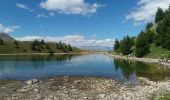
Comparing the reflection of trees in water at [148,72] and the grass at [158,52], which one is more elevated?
the grass at [158,52]

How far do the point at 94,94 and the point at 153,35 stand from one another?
4764 inches

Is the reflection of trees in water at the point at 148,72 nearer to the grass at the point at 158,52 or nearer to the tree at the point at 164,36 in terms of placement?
the grass at the point at 158,52

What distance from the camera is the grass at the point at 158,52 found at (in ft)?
443

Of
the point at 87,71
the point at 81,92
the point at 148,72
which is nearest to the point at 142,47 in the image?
the point at 87,71

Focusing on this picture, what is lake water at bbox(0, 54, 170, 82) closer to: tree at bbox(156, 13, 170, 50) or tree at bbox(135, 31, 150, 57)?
tree at bbox(156, 13, 170, 50)

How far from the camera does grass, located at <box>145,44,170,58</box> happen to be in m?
135

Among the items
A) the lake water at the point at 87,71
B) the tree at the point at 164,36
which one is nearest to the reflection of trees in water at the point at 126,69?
the lake water at the point at 87,71

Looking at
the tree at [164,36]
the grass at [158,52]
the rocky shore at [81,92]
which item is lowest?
the rocky shore at [81,92]

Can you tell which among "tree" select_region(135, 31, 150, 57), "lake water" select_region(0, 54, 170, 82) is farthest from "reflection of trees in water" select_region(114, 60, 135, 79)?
"tree" select_region(135, 31, 150, 57)

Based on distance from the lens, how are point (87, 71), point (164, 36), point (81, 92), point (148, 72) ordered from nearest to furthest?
point (81, 92)
point (148, 72)
point (87, 71)
point (164, 36)

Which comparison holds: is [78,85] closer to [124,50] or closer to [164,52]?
[164,52]

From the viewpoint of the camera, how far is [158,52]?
14200 cm

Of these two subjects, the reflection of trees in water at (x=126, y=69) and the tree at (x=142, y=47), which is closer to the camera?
the reflection of trees in water at (x=126, y=69)

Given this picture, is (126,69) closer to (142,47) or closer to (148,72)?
(148,72)
